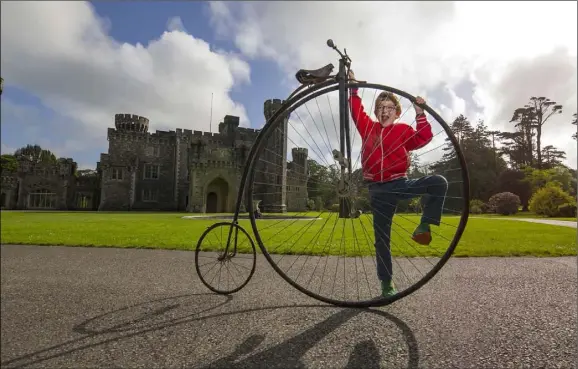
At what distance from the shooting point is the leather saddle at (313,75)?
12.2ft

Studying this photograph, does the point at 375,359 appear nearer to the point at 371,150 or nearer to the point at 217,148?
the point at 371,150

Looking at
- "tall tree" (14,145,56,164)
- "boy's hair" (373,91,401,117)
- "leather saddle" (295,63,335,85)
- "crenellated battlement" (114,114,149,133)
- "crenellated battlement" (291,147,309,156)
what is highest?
"leather saddle" (295,63,335,85)

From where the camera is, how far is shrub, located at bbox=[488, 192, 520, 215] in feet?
12.8

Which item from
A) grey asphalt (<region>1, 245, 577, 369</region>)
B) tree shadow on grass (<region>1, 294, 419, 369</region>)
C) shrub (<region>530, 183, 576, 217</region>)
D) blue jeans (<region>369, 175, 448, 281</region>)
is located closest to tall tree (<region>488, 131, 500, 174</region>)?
shrub (<region>530, 183, 576, 217</region>)

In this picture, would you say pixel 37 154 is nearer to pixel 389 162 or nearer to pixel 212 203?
pixel 389 162

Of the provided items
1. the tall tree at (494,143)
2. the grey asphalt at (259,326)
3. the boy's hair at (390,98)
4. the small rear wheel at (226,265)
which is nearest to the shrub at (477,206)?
the tall tree at (494,143)

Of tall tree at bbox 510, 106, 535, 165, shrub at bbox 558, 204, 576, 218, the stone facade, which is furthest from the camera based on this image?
shrub at bbox 558, 204, 576, 218

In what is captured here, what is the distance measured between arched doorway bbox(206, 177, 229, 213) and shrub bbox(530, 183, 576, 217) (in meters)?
40.6

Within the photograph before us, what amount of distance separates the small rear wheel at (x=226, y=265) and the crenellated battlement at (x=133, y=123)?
1484 mm

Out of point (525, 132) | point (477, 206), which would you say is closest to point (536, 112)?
point (525, 132)

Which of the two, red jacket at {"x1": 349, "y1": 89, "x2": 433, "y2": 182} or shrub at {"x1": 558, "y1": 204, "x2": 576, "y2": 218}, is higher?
red jacket at {"x1": 349, "y1": 89, "x2": 433, "y2": 182}

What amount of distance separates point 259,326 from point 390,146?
7.68ft

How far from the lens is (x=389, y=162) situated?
358 centimetres

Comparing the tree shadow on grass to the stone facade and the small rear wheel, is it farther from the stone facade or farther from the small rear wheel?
the stone facade
